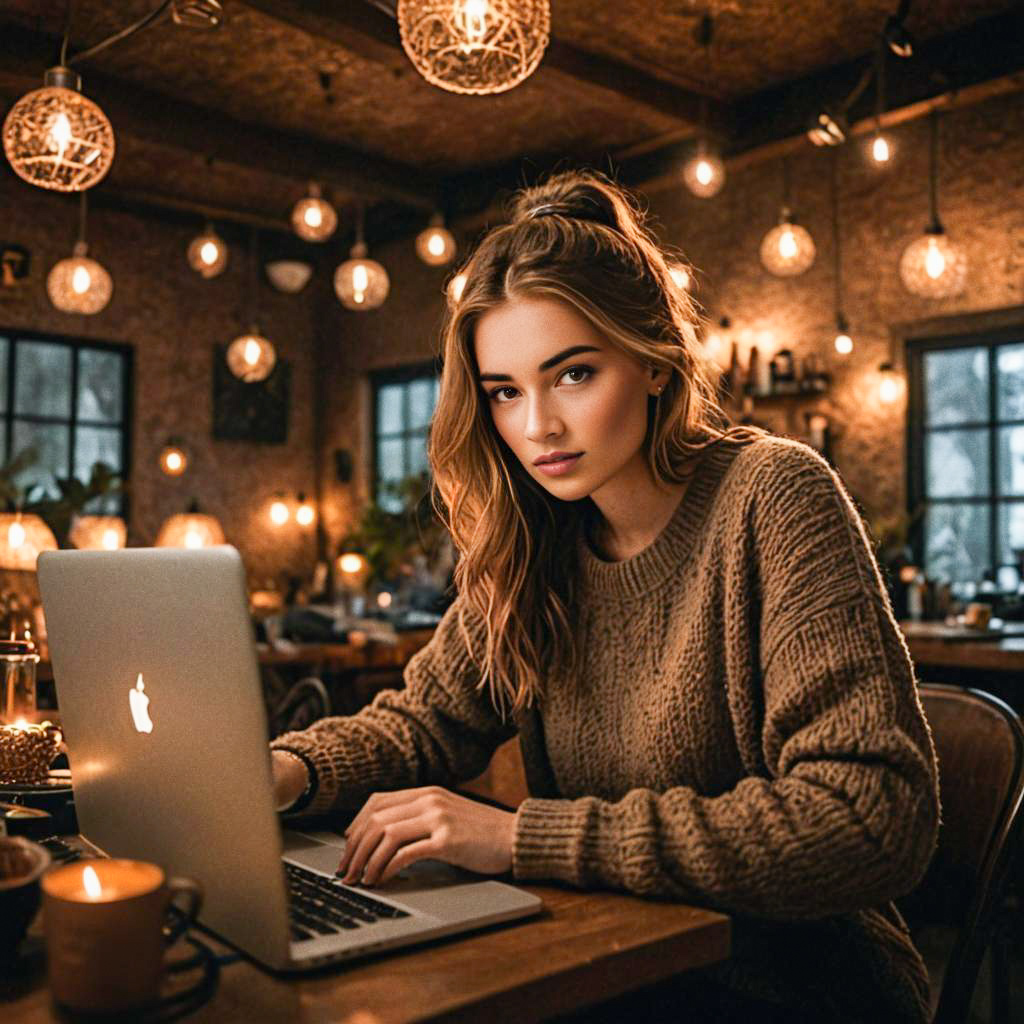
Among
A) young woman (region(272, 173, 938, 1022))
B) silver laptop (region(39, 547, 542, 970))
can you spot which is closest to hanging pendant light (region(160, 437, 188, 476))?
young woman (region(272, 173, 938, 1022))

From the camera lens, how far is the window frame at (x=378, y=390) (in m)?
8.80

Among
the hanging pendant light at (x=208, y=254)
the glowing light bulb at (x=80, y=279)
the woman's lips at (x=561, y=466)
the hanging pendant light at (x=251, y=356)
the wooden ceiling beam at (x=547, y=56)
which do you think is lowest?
the woman's lips at (x=561, y=466)

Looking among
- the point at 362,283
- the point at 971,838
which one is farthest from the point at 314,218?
the point at 971,838

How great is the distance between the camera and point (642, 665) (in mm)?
1450

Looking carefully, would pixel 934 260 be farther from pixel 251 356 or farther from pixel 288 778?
pixel 288 778

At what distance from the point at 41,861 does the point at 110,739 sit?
23cm

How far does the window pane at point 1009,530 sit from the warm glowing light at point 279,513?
554 centimetres

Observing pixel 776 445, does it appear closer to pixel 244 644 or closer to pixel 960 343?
pixel 244 644

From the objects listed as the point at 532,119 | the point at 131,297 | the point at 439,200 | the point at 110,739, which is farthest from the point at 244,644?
the point at 131,297

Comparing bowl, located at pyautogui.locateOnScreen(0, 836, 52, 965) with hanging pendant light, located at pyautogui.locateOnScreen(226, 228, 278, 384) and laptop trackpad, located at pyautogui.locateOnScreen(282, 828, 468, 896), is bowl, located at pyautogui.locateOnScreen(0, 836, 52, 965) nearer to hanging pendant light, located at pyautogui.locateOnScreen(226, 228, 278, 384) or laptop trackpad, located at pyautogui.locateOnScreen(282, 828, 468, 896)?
laptop trackpad, located at pyautogui.locateOnScreen(282, 828, 468, 896)

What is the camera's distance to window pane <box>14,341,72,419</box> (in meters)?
7.84

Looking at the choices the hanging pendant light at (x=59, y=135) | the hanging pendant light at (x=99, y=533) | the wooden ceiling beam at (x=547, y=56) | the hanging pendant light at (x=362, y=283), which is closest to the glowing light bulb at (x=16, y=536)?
the hanging pendant light at (x=99, y=533)

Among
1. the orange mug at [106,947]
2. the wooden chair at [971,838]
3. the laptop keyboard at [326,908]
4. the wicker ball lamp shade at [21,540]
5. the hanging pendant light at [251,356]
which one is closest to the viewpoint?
the orange mug at [106,947]

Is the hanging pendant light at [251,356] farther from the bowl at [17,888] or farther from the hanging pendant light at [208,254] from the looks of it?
the bowl at [17,888]
